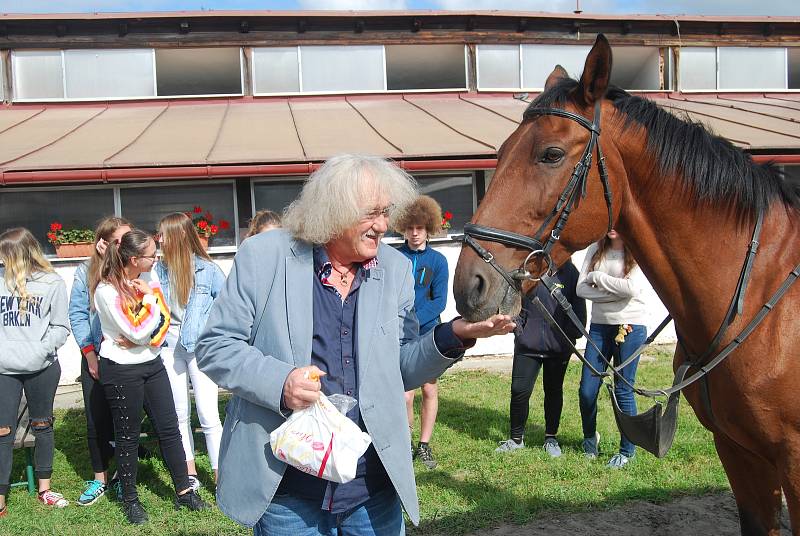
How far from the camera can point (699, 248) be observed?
106 inches

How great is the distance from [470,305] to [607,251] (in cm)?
337

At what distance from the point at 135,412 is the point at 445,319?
563 centimetres

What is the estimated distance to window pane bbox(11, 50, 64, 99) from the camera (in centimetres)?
1184

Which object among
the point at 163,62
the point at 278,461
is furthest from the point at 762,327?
the point at 163,62

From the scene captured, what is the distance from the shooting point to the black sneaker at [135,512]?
4617 mm

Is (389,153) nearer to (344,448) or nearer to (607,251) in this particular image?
(607,251)

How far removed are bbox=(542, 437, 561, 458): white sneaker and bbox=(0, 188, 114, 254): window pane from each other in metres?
7.13

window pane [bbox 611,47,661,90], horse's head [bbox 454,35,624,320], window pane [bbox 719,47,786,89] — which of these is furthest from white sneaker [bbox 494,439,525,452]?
window pane [bbox 719,47,786,89]

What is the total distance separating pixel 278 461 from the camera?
231cm

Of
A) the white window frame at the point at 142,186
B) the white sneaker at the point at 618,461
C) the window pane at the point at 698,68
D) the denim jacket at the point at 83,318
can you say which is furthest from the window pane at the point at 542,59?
the denim jacket at the point at 83,318

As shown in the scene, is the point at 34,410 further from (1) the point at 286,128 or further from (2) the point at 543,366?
(1) the point at 286,128

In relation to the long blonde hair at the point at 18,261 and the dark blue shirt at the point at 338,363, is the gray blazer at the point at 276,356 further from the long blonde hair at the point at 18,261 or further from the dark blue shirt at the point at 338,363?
the long blonde hair at the point at 18,261

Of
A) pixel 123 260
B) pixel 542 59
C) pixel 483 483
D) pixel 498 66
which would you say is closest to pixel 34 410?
pixel 123 260

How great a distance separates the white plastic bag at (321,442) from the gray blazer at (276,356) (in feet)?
0.38
